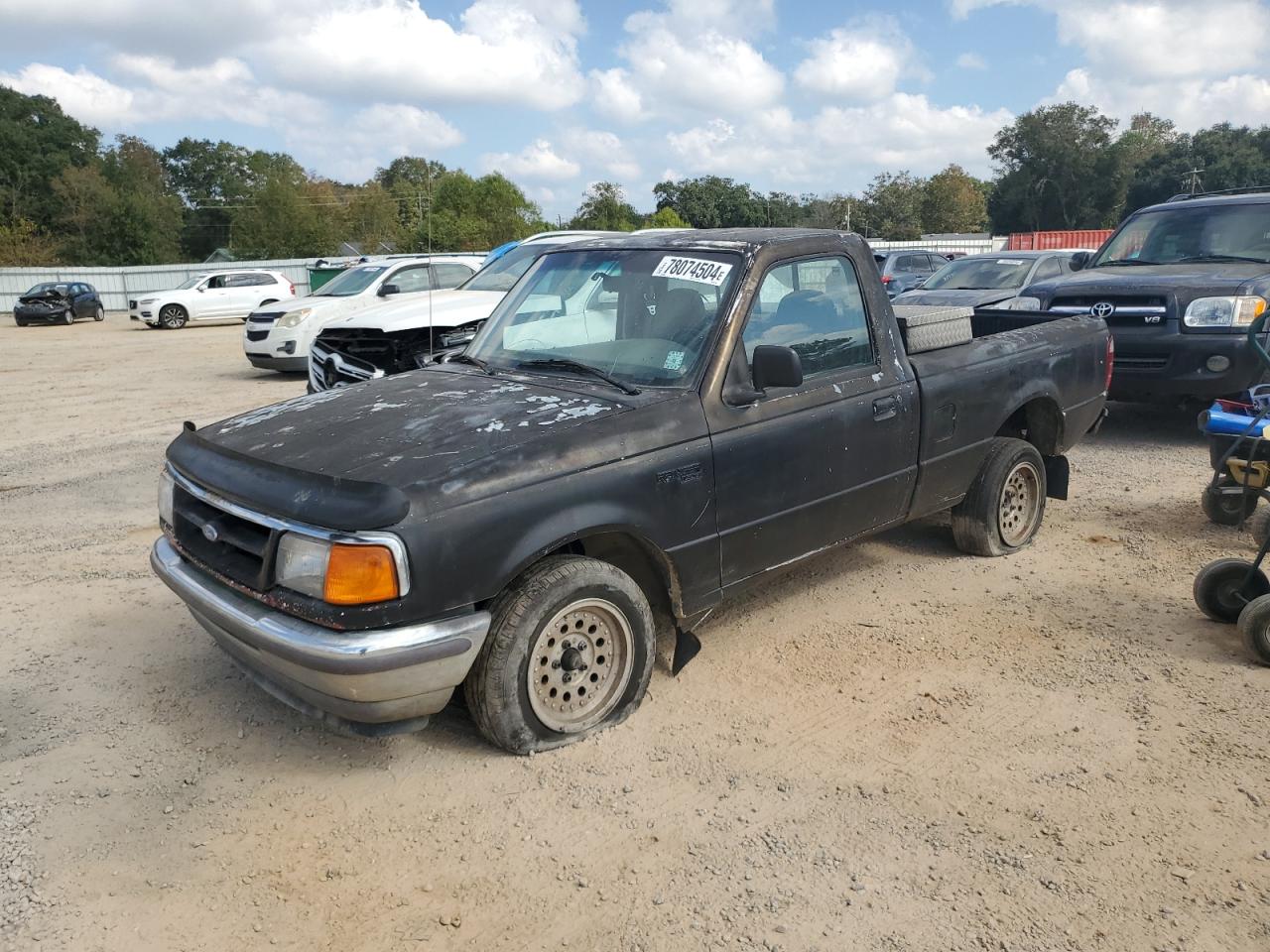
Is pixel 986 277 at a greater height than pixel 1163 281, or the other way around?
pixel 1163 281

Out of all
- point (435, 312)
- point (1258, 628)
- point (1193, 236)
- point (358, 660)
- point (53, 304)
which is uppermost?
point (1193, 236)

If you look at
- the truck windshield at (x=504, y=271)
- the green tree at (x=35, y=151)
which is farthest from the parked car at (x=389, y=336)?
the green tree at (x=35, y=151)

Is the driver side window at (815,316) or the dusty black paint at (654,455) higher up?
the driver side window at (815,316)

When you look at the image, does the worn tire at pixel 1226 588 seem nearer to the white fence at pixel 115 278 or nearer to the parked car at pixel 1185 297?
the parked car at pixel 1185 297

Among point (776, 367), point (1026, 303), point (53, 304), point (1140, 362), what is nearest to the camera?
point (776, 367)

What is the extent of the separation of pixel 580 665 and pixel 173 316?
85.8 feet

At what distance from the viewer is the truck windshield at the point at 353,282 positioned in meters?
13.9

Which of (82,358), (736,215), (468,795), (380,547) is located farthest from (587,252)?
(736,215)

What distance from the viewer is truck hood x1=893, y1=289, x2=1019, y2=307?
1177 centimetres

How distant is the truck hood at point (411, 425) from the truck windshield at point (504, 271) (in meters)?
6.79

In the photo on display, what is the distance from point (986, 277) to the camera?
42.5 ft

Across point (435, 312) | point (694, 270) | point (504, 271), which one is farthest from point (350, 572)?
point (504, 271)

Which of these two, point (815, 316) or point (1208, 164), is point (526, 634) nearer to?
point (815, 316)

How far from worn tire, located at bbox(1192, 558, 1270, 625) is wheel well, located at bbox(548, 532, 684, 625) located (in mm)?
2609
